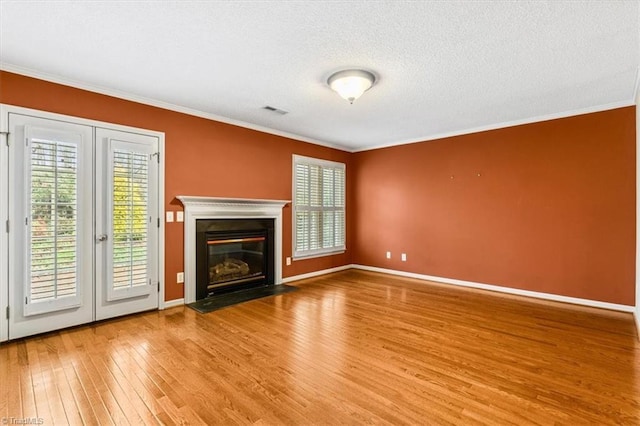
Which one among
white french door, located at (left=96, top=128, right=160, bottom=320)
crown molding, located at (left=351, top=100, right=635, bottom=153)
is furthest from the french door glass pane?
crown molding, located at (left=351, top=100, right=635, bottom=153)

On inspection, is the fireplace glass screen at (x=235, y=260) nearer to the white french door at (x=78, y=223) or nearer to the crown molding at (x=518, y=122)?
the white french door at (x=78, y=223)

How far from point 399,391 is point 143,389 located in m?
1.75

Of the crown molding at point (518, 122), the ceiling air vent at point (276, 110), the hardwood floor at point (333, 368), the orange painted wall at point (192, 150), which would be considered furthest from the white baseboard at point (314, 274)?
the ceiling air vent at point (276, 110)

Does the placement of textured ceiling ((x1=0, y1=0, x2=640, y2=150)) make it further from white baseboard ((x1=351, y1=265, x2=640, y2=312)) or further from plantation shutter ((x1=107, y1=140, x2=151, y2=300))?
white baseboard ((x1=351, y1=265, x2=640, y2=312))

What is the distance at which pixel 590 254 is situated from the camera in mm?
4027

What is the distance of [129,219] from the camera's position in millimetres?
3580

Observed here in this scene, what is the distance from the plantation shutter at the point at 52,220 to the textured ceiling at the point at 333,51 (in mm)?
726

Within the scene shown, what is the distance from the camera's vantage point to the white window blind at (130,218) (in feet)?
→ 11.4

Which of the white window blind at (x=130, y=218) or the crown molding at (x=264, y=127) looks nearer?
the crown molding at (x=264, y=127)

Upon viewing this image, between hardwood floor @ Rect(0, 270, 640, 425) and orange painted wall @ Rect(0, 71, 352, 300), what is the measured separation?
1.31 m

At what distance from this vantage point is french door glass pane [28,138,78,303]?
2965 millimetres

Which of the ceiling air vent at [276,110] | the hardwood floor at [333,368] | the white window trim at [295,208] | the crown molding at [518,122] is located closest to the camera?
the hardwood floor at [333,368]

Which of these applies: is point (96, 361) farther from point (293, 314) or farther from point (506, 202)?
point (506, 202)

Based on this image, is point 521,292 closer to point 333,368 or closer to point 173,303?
point 333,368
